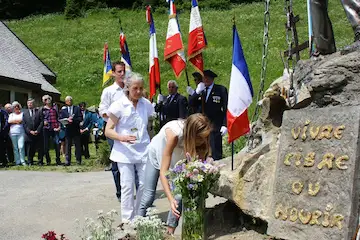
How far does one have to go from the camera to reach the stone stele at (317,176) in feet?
12.0

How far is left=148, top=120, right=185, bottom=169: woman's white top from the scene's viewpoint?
4.58m

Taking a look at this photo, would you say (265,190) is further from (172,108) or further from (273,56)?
(273,56)

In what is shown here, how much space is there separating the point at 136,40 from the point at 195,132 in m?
34.3

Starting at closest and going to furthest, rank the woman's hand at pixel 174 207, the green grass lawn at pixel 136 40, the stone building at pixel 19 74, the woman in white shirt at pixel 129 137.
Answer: the woman's hand at pixel 174 207, the woman in white shirt at pixel 129 137, the stone building at pixel 19 74, the green grass lawn at pixel 136 40

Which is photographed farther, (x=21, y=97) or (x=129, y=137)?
(x=21, y=97)

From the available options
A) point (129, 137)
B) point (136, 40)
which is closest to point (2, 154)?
point (129, 137)

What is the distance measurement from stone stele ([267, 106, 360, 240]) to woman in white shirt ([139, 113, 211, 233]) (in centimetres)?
70

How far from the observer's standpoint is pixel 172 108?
358 inches

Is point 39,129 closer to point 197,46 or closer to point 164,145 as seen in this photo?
point 197,46

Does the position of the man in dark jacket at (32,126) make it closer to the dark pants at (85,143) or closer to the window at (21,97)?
the dark pants at (85,143)

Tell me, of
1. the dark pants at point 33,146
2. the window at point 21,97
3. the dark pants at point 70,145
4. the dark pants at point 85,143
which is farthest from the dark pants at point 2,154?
the window at point 21,97

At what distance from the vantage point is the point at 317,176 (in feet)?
12.7

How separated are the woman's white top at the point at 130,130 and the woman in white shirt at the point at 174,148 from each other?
43 centimetres

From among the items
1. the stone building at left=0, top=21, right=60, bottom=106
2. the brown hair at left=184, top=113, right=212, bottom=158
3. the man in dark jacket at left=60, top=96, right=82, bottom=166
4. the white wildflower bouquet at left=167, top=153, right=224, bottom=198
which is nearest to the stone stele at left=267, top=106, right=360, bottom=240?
the white wildflower bouquet at left=167, top=153, right=224, bottom=198
